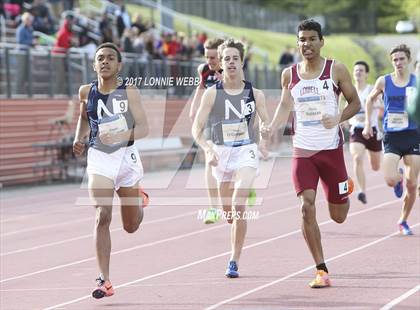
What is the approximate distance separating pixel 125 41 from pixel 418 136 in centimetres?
1679

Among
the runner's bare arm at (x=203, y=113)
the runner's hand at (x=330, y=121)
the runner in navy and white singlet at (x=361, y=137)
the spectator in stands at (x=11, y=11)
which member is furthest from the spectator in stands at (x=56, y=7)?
the runner's hand at (x=330, y=121)

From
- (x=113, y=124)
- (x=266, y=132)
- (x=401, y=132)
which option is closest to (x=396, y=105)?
(x=401, y=132)

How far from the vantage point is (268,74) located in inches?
1559

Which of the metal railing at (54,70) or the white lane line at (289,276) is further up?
the metal railing at (54,70)

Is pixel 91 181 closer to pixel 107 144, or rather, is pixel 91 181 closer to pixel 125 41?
pixel 107 144

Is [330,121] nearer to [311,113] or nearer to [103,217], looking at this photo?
[311,113]

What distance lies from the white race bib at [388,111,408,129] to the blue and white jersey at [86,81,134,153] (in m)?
4.91

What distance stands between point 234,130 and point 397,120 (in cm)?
337

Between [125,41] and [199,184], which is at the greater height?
[125,41]

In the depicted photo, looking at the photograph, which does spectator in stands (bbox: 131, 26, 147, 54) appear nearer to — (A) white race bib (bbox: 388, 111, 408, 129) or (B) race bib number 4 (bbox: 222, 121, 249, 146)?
(A) white race bib (bbox: 388, 111, 408, 129)

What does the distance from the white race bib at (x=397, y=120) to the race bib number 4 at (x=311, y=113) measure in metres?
3.80

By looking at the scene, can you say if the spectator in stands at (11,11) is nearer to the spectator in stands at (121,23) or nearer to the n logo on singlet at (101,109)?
the spectator in stands at (121,23)

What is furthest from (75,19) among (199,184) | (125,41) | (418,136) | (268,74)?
(418,136)

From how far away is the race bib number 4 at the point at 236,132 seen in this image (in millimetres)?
10476
